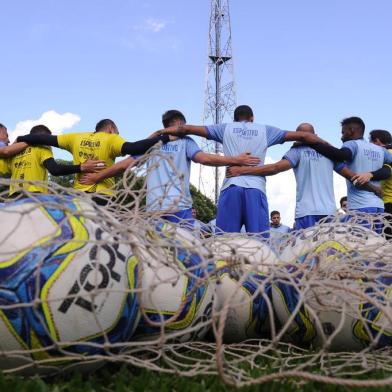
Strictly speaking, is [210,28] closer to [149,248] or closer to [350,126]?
[350,126]

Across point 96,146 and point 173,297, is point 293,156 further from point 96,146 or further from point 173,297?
point 173,297

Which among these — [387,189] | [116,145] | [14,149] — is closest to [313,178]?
[387,189]

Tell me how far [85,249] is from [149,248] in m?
0.30

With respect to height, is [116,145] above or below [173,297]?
above

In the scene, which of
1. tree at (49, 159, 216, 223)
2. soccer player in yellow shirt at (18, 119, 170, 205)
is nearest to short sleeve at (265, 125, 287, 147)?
soccer player in yellow shirt at (18, 119, 170, 205)

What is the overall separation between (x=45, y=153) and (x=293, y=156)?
3082 millimetres

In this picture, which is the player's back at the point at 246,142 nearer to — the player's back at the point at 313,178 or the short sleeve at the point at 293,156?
the short sleeve at the point at 293,156

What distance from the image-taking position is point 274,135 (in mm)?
6453

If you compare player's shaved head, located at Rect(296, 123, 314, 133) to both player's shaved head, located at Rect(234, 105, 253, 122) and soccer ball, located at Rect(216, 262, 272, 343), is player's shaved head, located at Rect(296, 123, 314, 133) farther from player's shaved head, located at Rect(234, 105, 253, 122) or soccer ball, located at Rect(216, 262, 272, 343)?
soccer ball, located at Rect(216, 262, 272, 343)

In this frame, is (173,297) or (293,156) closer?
(173,297)

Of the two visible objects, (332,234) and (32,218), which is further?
(332,234)

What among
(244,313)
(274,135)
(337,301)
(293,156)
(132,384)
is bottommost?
(132,384)

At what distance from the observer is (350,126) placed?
682 cm

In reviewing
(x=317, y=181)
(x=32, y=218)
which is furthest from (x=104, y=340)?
(x=317, y=181)
